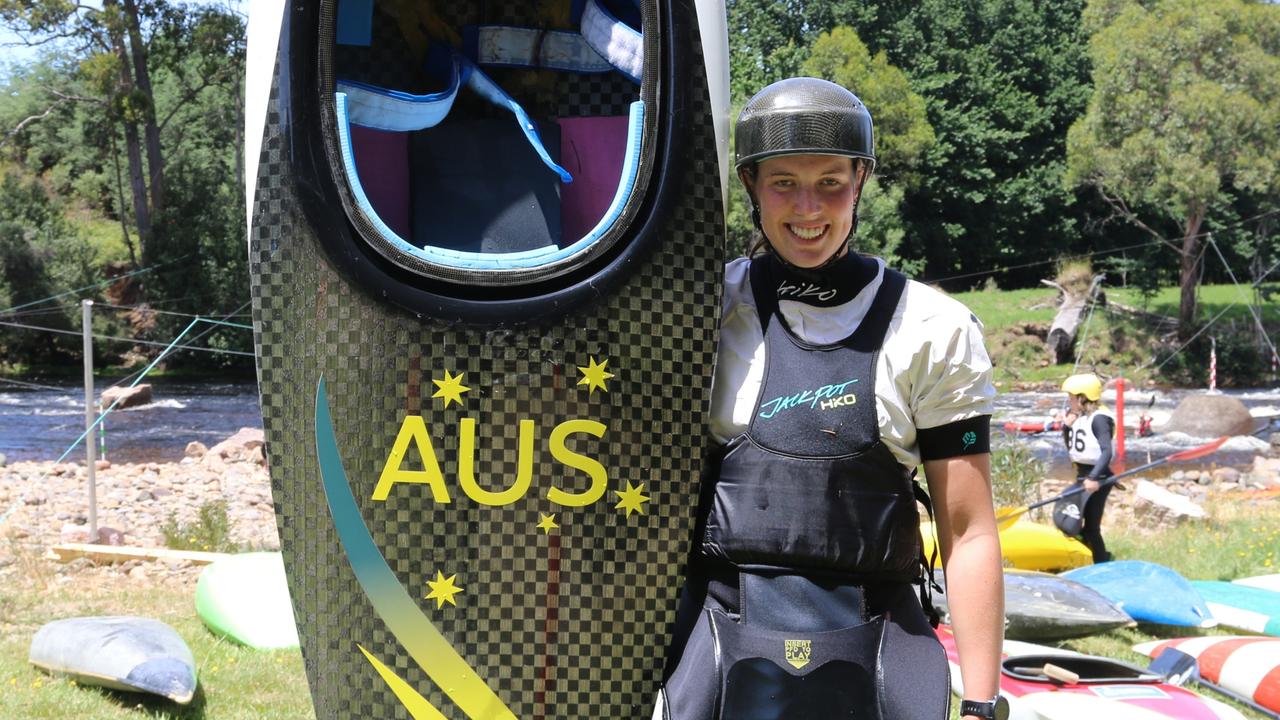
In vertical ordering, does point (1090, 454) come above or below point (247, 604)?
above

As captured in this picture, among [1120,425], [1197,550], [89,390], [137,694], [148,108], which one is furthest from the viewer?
[148,108]

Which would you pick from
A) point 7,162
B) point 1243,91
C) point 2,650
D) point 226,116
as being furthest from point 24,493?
point 1243,91

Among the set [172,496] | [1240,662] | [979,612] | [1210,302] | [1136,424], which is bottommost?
[1136,424]

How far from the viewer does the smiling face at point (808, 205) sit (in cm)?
188

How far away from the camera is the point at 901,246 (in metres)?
32.4

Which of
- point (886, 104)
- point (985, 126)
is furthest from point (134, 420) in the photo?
point (985, 126)

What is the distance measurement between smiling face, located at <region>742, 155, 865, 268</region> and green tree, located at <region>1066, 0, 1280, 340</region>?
2392cm

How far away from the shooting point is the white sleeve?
5.90 feet

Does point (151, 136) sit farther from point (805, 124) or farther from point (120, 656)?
point (805, 124)

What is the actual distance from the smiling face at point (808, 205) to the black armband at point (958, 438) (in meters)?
0.32

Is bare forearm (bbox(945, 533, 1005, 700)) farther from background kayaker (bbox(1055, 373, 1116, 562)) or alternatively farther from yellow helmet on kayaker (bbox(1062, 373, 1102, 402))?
yellow helmet on kayaker (bbox(1062, 373, 1102, 402))

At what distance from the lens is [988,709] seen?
5.92ft

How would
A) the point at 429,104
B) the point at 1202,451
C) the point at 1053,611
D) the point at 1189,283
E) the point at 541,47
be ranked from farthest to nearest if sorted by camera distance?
the point at 1189,283 → the point at 1202,451 → the point at 1053,611 → the point at 541,47 → the point at 429,104

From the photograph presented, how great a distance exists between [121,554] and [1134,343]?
23111mm
